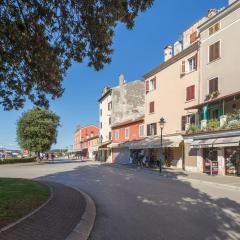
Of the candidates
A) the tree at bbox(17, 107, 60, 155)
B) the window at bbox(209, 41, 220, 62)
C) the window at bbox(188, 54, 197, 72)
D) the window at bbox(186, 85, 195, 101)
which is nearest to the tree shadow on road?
Answer: the window at bbox(209, 41, 220, 62)

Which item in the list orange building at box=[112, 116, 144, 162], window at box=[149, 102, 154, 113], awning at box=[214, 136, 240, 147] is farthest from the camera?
orange building at box=[112, 116, 144, 162]

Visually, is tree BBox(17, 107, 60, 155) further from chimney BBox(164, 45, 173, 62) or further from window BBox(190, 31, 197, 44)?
window BBox(190, 31, 197, 44)

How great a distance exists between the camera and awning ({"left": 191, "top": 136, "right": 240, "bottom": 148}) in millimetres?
24188

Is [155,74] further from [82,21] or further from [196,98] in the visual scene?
[82,21]

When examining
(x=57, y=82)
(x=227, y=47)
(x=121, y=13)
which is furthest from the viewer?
(x=227, y=47)

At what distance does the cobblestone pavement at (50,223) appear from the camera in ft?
23.3

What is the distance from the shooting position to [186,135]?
32.1 meters

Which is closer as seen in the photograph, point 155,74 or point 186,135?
point 186,135

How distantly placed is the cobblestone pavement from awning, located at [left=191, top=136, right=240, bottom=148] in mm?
15280

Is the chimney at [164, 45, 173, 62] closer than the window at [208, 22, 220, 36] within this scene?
No

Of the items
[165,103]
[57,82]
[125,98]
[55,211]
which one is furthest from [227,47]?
[125,98]

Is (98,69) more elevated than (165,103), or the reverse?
(165,103)

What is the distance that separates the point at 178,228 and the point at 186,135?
2419 centimetres

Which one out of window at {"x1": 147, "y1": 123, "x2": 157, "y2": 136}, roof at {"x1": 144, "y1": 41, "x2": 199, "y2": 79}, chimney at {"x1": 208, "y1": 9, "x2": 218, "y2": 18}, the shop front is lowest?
the shop front
